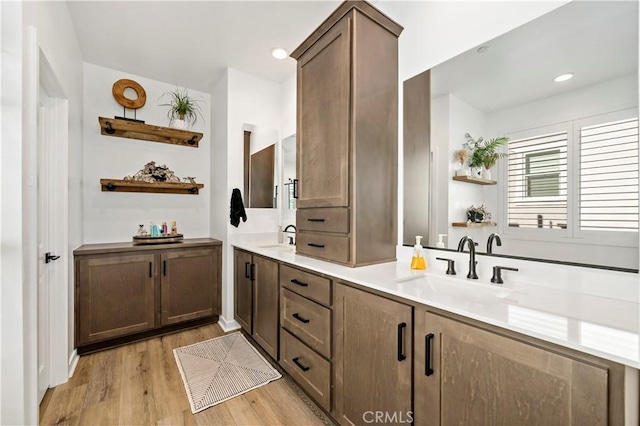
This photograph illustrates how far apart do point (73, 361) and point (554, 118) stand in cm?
364

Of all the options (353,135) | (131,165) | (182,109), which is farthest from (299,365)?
(182,109)

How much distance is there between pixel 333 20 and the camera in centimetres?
183

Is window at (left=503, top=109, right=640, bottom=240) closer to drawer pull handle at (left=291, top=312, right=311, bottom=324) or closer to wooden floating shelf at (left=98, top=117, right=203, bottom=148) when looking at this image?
drawer pull handle at (left=291, top=312, right=311, bottom=324)

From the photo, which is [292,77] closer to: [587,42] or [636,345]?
[587,42]

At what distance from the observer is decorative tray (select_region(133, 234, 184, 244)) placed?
297cm

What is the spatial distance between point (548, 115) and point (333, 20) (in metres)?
1.35

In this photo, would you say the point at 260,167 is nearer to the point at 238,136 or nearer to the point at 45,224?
the point at 238,136

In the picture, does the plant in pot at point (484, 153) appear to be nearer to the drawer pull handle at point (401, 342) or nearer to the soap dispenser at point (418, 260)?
the soap dispenser at point (418, 260)

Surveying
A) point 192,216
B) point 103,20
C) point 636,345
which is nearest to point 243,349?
point 192,216

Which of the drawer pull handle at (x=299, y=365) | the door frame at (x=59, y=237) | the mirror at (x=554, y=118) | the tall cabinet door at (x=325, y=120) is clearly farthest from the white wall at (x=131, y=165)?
the mirror at (x=554, y=118)

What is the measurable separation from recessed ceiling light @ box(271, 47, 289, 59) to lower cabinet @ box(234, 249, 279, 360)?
1.95 m

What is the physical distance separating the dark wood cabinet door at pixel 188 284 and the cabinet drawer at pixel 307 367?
4.60 ft

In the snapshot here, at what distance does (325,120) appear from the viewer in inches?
76.3

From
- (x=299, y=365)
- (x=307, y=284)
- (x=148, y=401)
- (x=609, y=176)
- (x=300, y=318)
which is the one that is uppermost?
(x=609, y=176)
